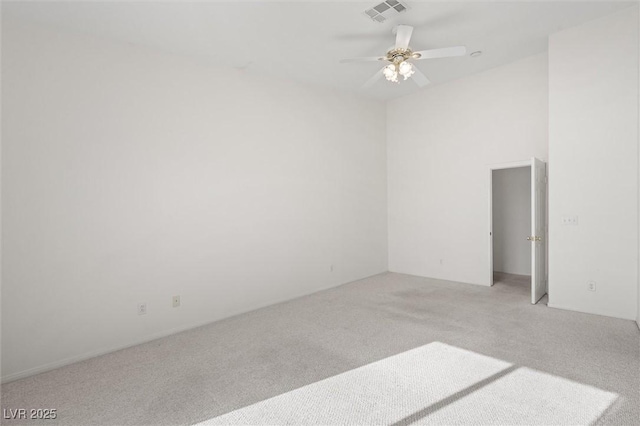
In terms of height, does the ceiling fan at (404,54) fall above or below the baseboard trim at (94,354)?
above

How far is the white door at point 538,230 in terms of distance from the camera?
418 cm

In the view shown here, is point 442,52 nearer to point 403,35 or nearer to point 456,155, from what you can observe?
point 403,35

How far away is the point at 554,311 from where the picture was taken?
394 cm

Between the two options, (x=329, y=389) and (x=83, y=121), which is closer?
(x=329, y=389)

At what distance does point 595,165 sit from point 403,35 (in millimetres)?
2691

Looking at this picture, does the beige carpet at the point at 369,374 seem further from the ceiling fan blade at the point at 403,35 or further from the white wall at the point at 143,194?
the ceiling fan blade at the point at 403,35

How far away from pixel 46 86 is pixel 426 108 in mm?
5372

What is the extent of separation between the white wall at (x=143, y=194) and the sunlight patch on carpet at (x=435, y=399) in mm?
1981

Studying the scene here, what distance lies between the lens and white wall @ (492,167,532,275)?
5996mm

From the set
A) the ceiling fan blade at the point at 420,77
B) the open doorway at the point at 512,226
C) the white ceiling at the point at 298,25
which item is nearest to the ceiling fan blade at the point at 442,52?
the ceiling fan blade at the point at 420,77

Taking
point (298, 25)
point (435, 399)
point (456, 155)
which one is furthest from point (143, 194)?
point (456, 155)

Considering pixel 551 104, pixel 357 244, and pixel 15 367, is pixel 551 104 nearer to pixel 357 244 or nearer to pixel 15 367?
pixel 357 244

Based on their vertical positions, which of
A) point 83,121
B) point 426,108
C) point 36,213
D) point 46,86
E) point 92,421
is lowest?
point 92,421

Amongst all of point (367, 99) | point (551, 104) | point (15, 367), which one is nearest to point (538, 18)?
point (551, 104)
